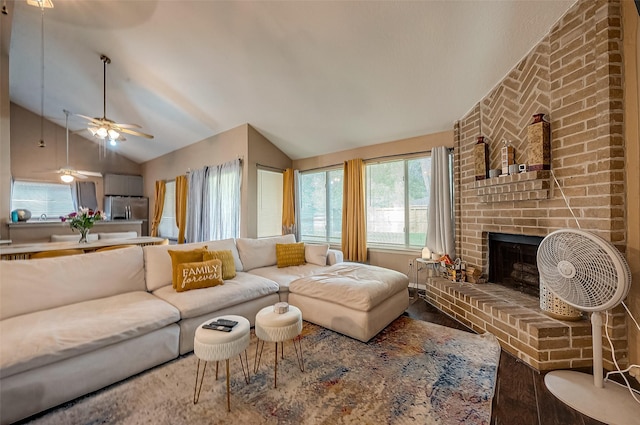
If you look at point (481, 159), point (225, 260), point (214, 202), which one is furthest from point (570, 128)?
point (214, 202)

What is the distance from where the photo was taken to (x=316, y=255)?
140 inches

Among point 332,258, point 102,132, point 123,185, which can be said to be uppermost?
point 102,132

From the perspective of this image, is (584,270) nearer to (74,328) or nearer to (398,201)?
(398,201)

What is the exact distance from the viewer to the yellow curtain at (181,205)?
18.6 ft

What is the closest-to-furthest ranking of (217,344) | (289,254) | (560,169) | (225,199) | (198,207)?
1. (217,344)
2. (560,169)
3. (289,254)
4. (225,199)
5. (198,207)

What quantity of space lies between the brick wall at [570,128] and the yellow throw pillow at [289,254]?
7.55 ft

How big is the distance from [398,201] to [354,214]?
75 centimetres

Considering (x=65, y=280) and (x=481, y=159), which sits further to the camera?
(x=481, y=159)

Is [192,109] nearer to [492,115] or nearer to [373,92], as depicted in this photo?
[373,92]

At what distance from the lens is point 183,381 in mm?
1751

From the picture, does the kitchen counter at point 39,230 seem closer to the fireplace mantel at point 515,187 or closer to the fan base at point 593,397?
the fireplace mantel at point 515,187

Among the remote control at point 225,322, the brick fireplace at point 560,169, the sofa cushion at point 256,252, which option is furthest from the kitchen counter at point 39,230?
the brick fireplace at point 560,169

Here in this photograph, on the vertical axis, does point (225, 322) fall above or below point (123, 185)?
below

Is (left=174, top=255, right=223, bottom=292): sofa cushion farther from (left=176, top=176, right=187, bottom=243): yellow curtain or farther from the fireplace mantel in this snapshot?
(left=176, top=176, right=187, bottom=243): yellow curtain
